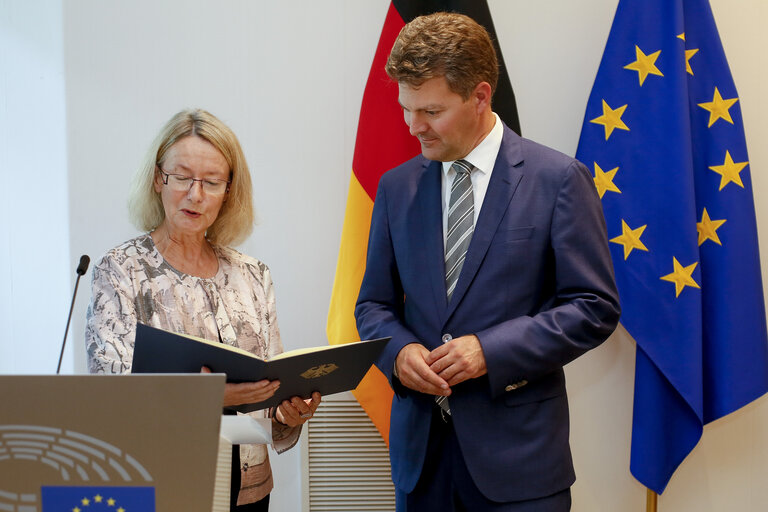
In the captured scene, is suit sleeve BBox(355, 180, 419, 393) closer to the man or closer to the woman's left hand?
the man

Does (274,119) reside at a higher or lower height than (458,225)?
higher

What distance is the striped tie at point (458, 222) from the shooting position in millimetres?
1759

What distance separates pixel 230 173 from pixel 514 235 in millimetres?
760

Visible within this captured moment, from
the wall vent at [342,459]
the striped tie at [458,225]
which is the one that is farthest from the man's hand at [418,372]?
the wall vent at [342,459]

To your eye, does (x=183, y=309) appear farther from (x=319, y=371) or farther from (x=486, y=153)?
(x=486, y=153)

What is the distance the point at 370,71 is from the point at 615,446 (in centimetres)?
180

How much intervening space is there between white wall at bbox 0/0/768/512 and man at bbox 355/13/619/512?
107cm

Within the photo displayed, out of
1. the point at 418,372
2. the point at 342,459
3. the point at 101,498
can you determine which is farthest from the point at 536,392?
the point at 342,459

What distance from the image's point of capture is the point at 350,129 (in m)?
2.82

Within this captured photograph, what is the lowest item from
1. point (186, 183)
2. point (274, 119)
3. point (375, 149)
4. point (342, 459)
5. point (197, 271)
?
point (342, 459)

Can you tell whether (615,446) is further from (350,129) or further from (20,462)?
(20,462)

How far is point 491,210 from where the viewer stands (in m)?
1.73

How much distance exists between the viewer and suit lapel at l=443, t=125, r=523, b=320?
1.70 m

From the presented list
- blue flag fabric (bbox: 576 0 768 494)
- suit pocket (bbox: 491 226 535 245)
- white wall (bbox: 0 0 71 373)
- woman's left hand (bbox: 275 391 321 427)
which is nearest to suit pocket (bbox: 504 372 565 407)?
suit pocket (bbox: 491 226 535 245)
